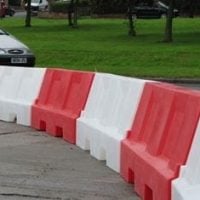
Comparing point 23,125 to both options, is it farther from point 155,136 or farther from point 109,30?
point 109,30

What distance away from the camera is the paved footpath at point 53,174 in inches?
302

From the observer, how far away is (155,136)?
7.50m

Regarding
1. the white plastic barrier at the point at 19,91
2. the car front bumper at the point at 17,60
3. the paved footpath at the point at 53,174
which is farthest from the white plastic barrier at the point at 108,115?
the car front bumper at the point at 17,60

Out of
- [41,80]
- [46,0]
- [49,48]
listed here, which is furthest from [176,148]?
[46,0]

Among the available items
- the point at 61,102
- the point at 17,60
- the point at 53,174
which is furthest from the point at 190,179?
the point at 17,60

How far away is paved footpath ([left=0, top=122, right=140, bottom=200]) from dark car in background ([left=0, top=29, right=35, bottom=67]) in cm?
1025

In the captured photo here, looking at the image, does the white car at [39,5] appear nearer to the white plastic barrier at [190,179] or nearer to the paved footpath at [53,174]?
the paved footpath at [53,174]

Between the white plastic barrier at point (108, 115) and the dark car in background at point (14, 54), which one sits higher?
the white plastic barrier at point (108, 115)

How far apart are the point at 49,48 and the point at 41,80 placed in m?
17.8

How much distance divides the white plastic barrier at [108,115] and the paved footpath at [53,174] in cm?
15

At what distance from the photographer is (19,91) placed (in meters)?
13.6

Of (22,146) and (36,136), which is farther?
(36,136)

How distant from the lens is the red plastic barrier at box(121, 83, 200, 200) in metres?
6.59

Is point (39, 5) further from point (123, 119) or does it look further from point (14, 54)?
point (123, 119)
